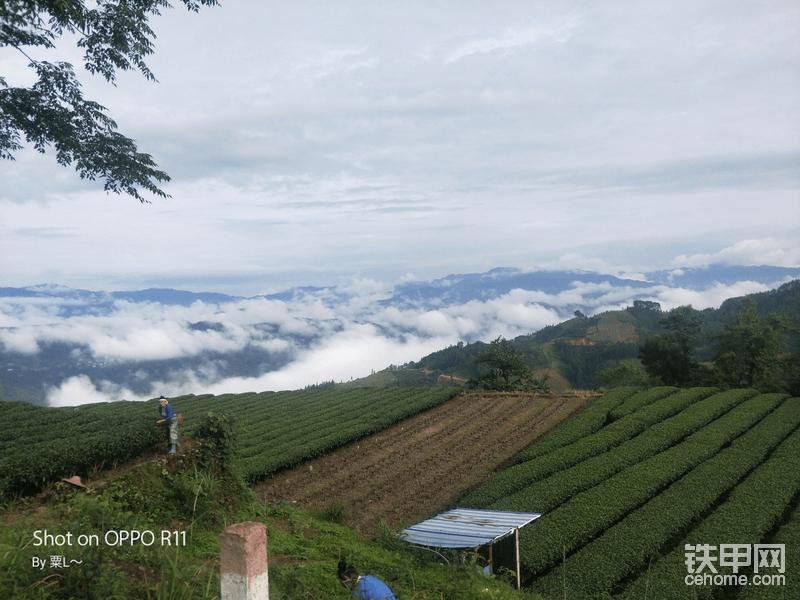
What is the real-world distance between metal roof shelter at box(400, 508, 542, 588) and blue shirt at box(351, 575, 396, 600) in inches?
91.0

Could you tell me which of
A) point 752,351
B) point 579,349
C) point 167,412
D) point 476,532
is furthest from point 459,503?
point 579,349

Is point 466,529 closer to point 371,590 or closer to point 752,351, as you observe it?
point 371,590

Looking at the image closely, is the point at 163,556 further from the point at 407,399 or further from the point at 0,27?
the point at 407,399

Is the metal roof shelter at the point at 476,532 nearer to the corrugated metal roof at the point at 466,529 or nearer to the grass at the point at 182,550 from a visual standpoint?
the corrugated metal roof at the point at 466,529

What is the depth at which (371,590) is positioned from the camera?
223 inches

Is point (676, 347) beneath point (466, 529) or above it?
above

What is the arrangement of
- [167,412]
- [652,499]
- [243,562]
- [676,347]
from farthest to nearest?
[676,347]
[652,499]
[167,412]
[243,562]

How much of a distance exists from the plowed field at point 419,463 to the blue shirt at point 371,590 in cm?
671

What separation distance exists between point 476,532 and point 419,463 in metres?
9.35

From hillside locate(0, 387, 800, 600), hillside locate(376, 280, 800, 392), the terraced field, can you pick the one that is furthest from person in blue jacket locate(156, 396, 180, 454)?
hillside locate(376, 280, 800, 392)

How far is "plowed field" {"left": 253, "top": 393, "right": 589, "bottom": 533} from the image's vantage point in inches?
548

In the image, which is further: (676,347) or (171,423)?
(676,347)

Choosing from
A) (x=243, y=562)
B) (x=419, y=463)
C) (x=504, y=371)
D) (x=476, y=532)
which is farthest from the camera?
(x=504, y=371)

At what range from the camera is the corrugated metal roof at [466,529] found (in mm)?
7881
